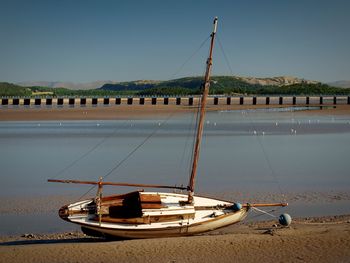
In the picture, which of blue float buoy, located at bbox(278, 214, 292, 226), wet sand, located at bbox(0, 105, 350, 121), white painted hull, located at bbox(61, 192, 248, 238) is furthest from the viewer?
wet sand, located at bbox(0, 105, 350, 121)

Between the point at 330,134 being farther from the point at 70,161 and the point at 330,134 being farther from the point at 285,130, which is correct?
the point at 70,161

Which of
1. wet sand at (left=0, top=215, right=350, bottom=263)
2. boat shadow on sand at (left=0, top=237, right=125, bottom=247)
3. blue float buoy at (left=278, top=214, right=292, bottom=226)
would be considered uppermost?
blue float buoy at (left=278, top=214, right=292, bottom=226)

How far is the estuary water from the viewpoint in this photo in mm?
17250

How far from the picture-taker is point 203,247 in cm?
1268

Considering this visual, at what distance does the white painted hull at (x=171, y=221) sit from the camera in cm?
1312

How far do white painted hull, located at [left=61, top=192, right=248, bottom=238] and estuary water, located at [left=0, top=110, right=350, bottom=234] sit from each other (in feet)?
6.43

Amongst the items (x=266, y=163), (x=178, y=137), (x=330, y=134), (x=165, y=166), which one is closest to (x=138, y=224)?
(x=165, y=166)

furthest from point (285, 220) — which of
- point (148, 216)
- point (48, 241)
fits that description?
point (48, 241)

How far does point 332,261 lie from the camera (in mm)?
11570

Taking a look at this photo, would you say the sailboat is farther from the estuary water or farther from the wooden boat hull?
the estuary water

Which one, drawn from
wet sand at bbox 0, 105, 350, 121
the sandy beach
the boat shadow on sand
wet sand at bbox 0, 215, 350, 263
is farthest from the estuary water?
wet sand at bbox 0, 105, 350, 121

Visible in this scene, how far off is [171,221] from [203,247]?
116 cm

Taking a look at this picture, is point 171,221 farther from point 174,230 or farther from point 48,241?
point 48,241

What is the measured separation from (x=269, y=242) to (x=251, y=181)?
791cm
